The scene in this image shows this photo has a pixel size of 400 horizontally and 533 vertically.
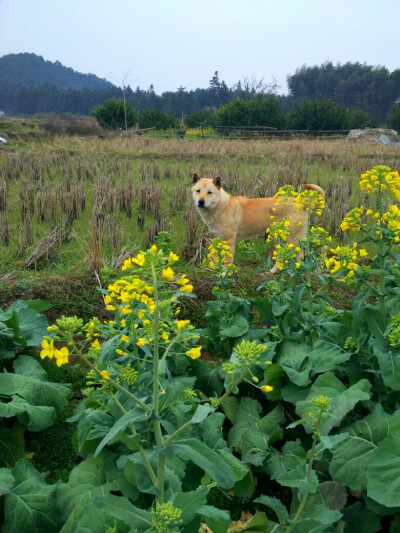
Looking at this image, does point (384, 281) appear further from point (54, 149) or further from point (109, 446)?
point (54, 149)

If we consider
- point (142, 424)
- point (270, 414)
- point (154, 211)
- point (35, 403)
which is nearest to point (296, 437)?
point (270, 414)

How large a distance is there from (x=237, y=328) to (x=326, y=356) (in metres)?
0.65

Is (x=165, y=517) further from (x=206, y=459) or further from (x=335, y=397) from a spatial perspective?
(x=335, y=397)

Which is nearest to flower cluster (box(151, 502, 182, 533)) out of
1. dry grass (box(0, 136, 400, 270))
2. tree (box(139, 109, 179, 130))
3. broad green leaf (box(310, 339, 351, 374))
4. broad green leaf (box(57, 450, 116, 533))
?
broad green leaf (box(57, 450, 116, 533))

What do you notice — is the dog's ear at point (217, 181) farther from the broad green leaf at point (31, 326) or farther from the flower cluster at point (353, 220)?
the flower cluster at point (353, 220)

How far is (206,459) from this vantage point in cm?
138

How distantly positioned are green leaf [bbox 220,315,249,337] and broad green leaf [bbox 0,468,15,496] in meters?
1.46

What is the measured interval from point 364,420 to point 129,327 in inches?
47.9

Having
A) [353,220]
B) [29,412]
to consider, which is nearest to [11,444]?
[29,412]

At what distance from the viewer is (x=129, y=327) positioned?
2314 mm

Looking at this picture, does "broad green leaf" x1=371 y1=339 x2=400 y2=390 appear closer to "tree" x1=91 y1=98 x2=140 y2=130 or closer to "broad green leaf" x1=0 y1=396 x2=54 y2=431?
"broad green leaf" x1=0 y1=396 x2=54 y2=431

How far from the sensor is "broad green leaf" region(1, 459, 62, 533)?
199 cm

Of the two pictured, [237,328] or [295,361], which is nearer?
[295,361]

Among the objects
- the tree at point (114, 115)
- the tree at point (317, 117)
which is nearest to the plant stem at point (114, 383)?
the tree at point (114, 115)
